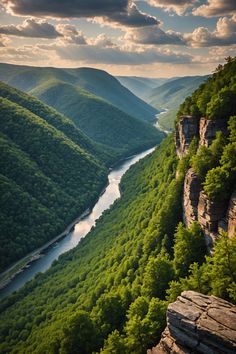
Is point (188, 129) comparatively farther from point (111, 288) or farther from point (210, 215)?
point (111, 288)

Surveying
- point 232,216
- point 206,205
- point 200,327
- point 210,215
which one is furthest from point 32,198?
point 200,327

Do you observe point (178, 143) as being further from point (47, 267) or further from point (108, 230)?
point (47, 267)

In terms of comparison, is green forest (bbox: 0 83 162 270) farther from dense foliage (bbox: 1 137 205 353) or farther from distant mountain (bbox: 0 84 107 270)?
dense foliage (bbox: 1 137 205 353)

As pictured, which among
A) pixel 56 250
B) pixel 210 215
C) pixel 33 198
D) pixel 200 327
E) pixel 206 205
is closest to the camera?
pixel 200 327

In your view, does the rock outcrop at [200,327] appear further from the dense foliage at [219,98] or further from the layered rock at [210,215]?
the dense foliage at [219,98]

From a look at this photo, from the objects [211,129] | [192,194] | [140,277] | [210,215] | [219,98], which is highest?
[219,98]
